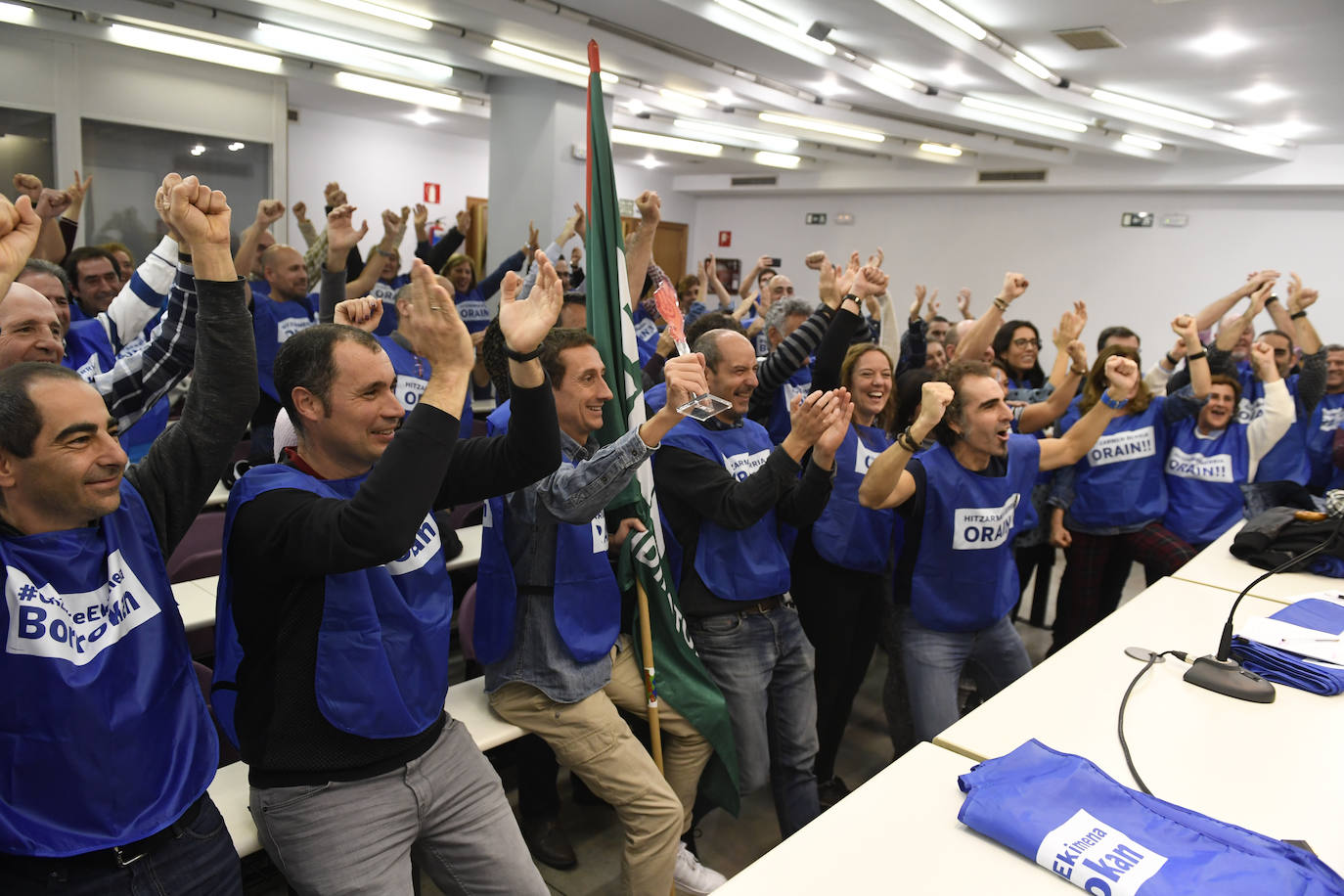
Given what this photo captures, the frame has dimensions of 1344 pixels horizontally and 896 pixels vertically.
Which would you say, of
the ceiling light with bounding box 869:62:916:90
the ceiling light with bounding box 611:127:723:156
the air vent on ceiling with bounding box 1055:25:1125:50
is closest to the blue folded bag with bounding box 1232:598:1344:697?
the air vent on ceiling with bounding box 1055:25:1125:50

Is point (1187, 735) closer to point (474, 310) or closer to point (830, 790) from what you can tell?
point (830, 790)

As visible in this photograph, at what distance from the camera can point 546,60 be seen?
21.2ft

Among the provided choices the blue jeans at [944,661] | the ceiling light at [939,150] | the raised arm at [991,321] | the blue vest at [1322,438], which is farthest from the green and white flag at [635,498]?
the ceiling light at [939,150]

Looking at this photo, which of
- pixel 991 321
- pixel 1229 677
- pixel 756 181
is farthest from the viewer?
pixel 756 181

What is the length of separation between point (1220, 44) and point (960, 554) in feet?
15.6

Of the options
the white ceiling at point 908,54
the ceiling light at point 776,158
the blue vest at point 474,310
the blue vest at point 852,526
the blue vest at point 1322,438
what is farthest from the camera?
the ceiling light at point 776,158

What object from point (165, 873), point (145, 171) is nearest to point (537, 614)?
point (165, 873)

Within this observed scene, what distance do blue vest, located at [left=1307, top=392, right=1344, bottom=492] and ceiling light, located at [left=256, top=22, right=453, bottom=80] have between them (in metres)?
6.42

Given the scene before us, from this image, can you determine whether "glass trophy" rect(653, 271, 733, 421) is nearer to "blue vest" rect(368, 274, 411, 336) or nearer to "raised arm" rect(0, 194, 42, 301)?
"raised arm" rect(0, 194, 42, 301)

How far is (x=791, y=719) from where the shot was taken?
251 centimetres

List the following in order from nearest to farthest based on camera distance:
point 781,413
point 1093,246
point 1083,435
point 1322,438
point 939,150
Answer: point 1083,435 → point 781,413 → point 1322,438 → point 939,150 → point 1093,246

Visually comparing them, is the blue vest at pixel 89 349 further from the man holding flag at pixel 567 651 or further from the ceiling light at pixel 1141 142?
the ceiling light at pixel 1141 142

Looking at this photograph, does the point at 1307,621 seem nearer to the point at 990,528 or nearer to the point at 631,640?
the point at 990,528

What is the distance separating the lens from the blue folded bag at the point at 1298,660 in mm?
1954
